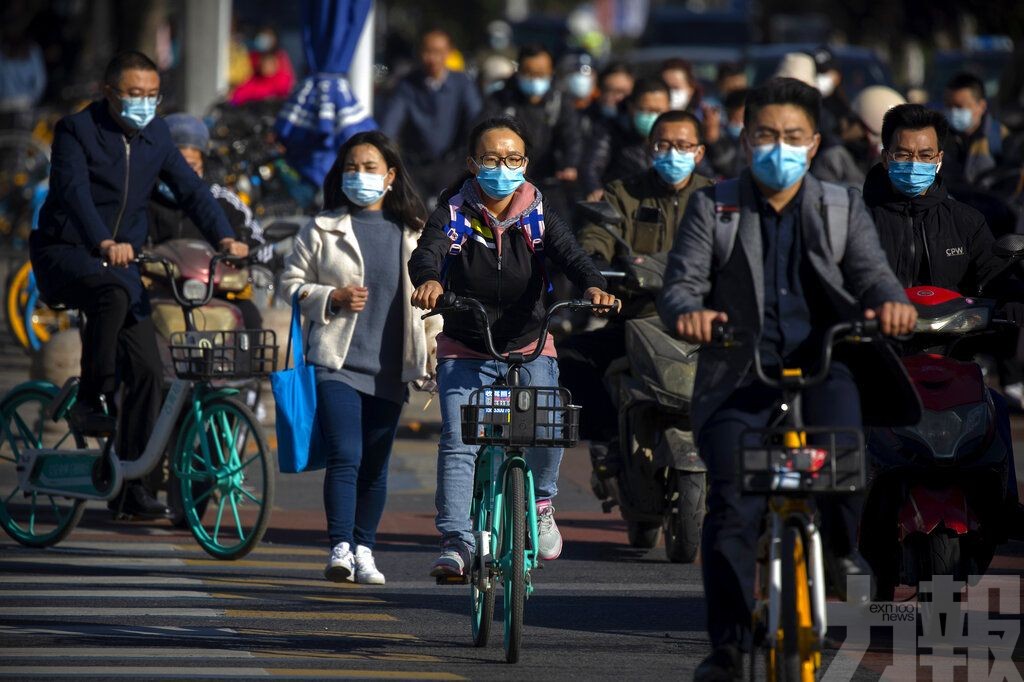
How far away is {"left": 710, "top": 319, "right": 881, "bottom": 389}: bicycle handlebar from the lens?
→ 597 centimetres

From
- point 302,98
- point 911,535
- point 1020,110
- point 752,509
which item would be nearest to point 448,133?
point 302,98

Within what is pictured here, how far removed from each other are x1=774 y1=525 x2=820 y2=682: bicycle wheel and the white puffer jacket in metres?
3.16

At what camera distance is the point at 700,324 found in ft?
19.9

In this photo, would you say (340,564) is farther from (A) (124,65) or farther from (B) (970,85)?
(B) (970,85)

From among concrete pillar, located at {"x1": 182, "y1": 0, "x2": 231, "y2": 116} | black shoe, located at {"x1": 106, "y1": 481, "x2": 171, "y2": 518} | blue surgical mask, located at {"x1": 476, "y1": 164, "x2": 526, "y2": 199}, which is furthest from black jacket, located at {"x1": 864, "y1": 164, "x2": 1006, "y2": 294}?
concrete pillar, located at {"x1": 182, "y1": 0, "x2": 231, "y2": 116}

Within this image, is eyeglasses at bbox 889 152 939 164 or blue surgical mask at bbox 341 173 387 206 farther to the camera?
blue surgical mask at bbox 341 173 387 206

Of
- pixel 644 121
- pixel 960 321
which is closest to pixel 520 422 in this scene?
pixel 960 321

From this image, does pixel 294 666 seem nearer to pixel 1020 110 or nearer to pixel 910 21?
pixel 1020 110

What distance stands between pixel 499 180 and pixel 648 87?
19.9 feet

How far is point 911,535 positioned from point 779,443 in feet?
4.61

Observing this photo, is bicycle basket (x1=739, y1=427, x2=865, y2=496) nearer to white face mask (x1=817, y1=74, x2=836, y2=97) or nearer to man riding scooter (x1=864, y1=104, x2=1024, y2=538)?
man riding scooter (x1=864, y1=104, x2=1024, y2=538)

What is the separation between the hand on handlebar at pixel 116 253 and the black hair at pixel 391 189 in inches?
38.3

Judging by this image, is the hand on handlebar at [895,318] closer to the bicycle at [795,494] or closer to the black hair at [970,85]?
the bicycle at [795,494]

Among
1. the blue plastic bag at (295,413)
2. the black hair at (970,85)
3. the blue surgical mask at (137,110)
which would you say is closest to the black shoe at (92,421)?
the blue plastic bag at (295,413)
